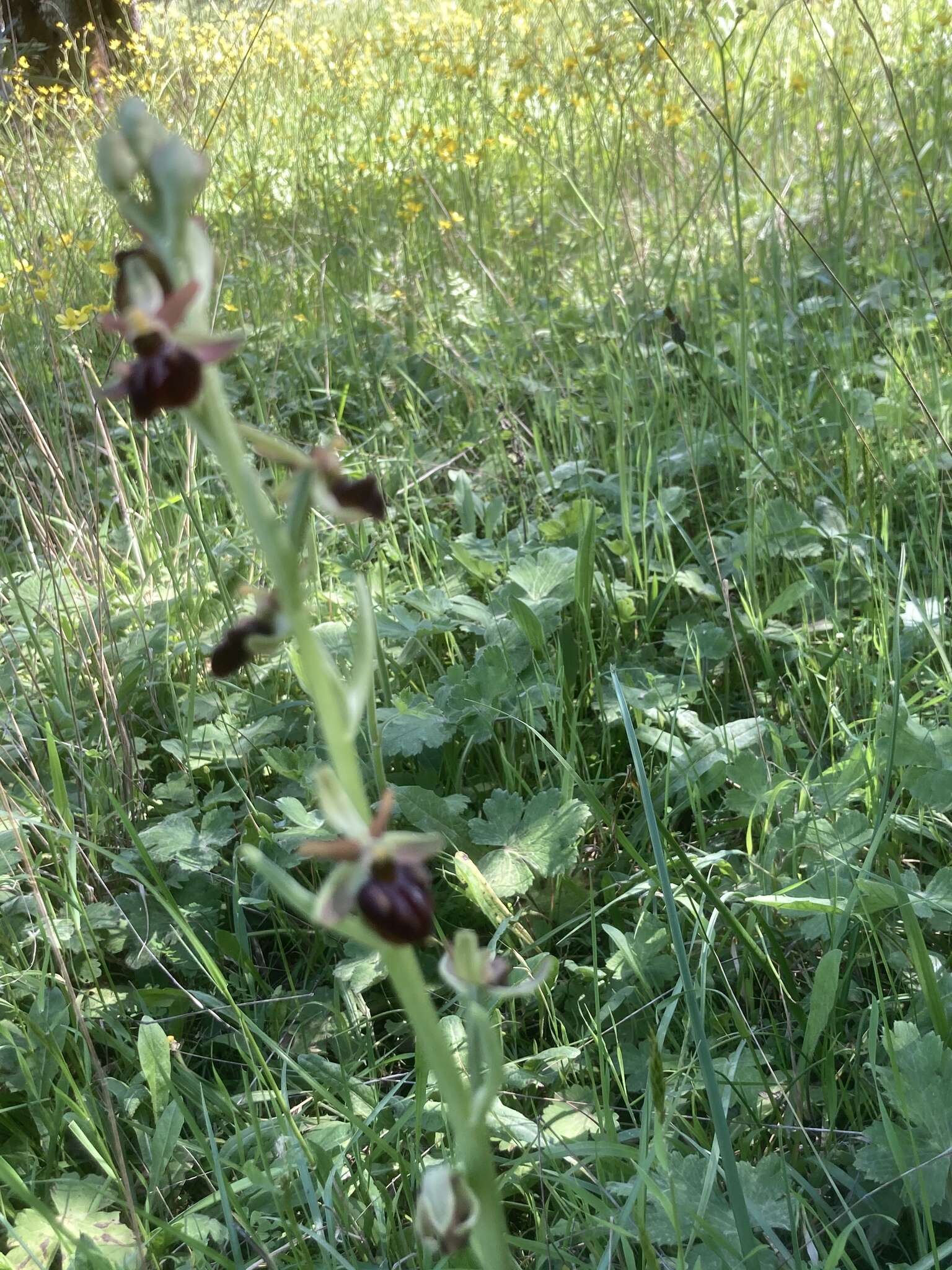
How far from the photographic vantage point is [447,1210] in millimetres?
657

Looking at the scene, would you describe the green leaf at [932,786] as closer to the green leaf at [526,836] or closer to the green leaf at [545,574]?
the green leaf at [526,836]

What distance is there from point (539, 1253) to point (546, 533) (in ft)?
5.37

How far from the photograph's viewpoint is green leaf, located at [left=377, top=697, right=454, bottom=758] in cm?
185

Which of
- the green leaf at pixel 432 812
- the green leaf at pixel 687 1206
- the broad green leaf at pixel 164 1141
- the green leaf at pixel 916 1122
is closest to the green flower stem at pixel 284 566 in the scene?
the green leaf at pixel 687 1206

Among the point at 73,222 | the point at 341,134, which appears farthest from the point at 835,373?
the point at 341,134

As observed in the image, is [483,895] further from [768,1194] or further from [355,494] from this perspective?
[355,494]

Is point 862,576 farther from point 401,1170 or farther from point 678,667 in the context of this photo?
point 401,1170

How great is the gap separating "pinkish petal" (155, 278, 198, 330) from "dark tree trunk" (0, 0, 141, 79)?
5500mm

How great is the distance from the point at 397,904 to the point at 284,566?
21 cm

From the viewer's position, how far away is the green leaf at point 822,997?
1.35m

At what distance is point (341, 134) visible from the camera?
6234 millimetres

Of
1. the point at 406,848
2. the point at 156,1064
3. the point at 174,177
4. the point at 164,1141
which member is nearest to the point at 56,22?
the point at 156,1064

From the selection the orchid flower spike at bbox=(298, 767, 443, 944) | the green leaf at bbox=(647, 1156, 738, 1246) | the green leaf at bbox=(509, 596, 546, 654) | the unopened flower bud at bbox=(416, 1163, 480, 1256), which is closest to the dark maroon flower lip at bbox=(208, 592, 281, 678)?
the orchid flower spike at bbox=(298, 767, 443, 944)

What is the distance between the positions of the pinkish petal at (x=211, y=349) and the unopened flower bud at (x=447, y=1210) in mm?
535
